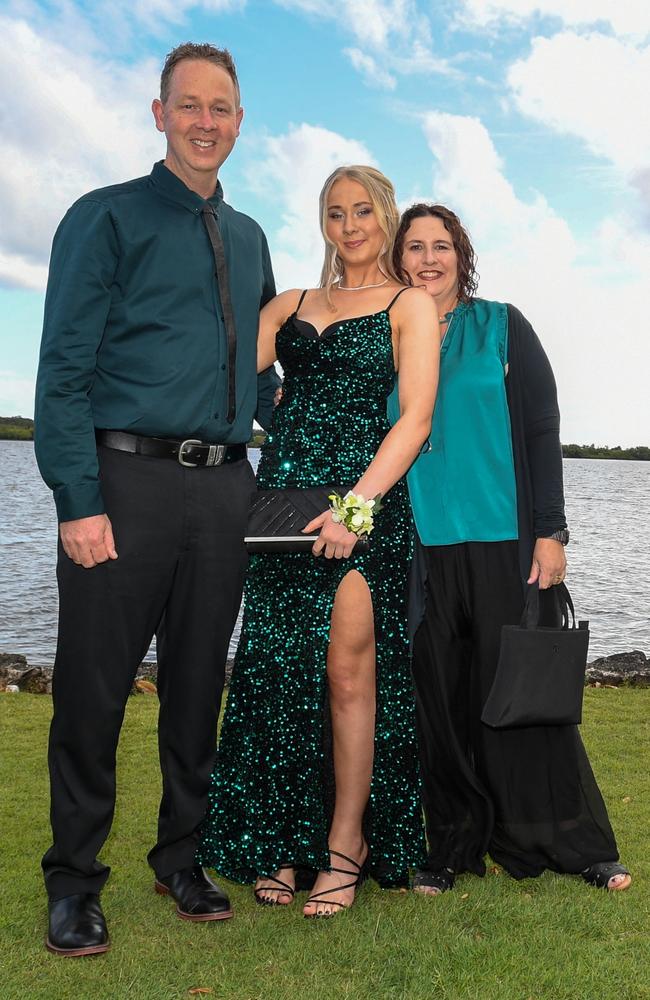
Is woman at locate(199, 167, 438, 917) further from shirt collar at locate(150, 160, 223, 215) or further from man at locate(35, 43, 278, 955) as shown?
shirt collar at locate(150, 160, 223, 215)

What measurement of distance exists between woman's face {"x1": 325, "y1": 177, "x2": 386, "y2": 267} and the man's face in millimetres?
452

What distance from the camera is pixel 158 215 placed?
338cm

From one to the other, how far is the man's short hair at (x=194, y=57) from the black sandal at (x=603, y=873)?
338cm

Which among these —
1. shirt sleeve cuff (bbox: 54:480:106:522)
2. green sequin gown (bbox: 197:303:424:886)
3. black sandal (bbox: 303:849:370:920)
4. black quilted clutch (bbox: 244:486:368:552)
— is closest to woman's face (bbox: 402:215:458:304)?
green sequin gown (bbox: 197:303:424:886)

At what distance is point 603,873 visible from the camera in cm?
389

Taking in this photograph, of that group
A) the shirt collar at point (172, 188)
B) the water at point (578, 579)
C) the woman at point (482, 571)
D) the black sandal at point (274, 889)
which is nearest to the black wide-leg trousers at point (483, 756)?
the woman at point (482, 571)

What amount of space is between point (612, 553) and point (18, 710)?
2633 centimetres

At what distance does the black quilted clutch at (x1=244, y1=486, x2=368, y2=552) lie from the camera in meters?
3.33

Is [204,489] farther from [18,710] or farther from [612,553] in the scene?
[612,553]

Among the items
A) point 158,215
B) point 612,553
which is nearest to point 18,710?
point 158,215

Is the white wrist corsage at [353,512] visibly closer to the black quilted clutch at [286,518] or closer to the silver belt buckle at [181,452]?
the black quilted clutch at [286,518]

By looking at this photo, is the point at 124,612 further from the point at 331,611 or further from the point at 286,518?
the point at 331,611

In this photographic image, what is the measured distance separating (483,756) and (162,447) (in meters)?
→ 1.90

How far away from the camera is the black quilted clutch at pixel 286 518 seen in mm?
3326
